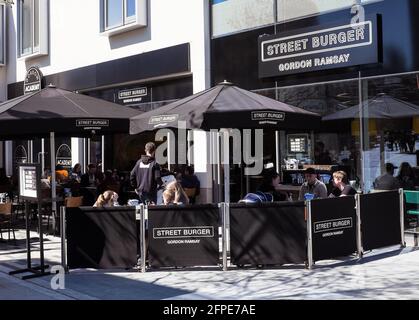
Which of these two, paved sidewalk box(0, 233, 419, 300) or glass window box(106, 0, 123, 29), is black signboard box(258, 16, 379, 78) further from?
glass window box(106, 0, 123, 29)

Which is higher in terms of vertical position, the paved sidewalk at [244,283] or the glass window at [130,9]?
the glass window at [130,9]

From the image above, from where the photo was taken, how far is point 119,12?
59.3 feet

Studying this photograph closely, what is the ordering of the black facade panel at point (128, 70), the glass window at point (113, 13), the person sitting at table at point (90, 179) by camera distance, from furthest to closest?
the glass window at point (113, 13)
the black facade panel at point (128, 70)
the person sitting at table at point (90, 179)

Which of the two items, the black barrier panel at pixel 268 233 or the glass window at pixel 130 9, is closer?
the black barrier panel at pixel 268 233

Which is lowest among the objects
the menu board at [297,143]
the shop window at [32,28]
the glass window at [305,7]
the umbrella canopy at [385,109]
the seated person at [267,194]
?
the seated person at [267,194]

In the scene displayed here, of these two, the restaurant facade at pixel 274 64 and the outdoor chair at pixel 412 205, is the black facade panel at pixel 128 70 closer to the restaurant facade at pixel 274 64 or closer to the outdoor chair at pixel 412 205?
the restaurant facade at pixel 274 64

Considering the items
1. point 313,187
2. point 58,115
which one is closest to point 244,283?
point 313,187

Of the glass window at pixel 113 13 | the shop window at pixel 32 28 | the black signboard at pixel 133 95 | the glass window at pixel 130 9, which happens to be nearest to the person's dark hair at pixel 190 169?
the black signboard at pixel 133 95

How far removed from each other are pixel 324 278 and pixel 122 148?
12664mm

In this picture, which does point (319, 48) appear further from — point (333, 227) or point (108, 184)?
point (108, 184)

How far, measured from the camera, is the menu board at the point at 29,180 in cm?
831

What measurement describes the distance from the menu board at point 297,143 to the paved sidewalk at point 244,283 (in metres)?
4.44

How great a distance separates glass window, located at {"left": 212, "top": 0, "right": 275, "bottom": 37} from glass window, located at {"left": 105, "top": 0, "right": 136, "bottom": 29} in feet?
11.8
